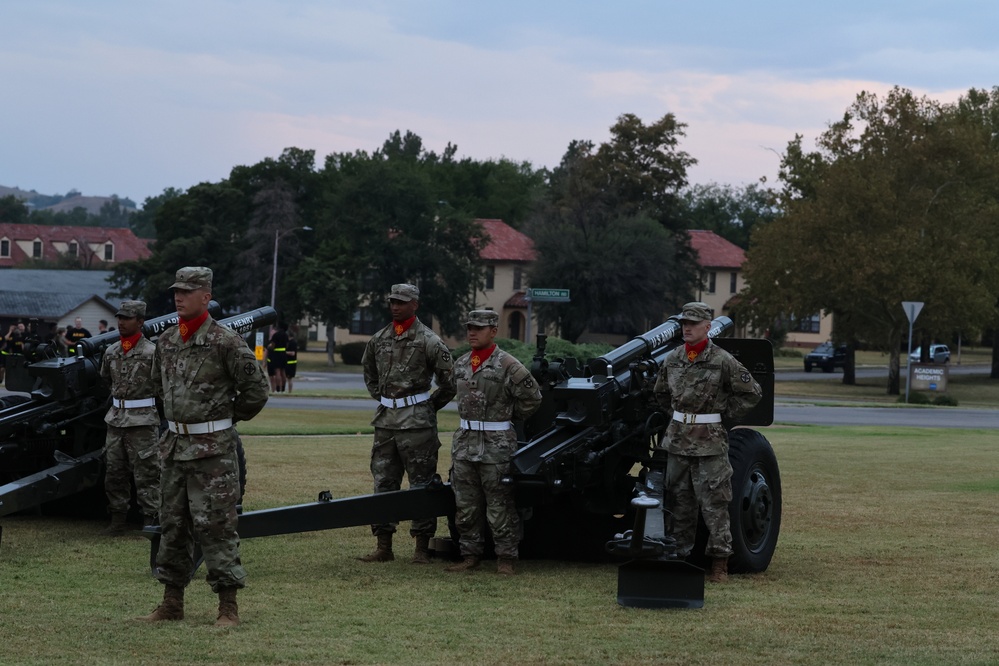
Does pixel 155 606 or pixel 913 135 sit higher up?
pixel 913 135

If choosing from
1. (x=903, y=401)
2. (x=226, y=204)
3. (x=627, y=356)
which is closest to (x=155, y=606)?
(x=627, y=356)

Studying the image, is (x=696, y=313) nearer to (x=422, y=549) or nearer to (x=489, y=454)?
(x=489, y=454)

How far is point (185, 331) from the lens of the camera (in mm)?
7582

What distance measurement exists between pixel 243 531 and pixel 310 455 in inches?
344

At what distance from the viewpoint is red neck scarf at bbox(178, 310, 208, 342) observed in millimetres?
7566

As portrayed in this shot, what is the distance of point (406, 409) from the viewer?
9.77 metres

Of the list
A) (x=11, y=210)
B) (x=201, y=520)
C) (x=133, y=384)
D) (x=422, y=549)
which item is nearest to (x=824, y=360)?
(x=133, y=384)

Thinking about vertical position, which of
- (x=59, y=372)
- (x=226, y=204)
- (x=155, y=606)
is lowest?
(x=155, y=606)

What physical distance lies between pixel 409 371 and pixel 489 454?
0.85 meters

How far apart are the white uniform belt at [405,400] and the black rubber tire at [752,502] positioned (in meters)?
2.09

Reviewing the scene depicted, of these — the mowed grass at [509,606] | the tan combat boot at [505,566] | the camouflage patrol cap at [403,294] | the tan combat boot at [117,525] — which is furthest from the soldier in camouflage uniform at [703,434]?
the tan combat boot at [117,525]

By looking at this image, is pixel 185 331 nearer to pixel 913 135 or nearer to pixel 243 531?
pixel 243 531

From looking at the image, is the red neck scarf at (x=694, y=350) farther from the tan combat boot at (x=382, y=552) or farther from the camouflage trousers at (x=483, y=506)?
the tan combat boot at (x=382, y=552)

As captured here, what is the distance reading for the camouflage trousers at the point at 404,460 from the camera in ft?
31.9
